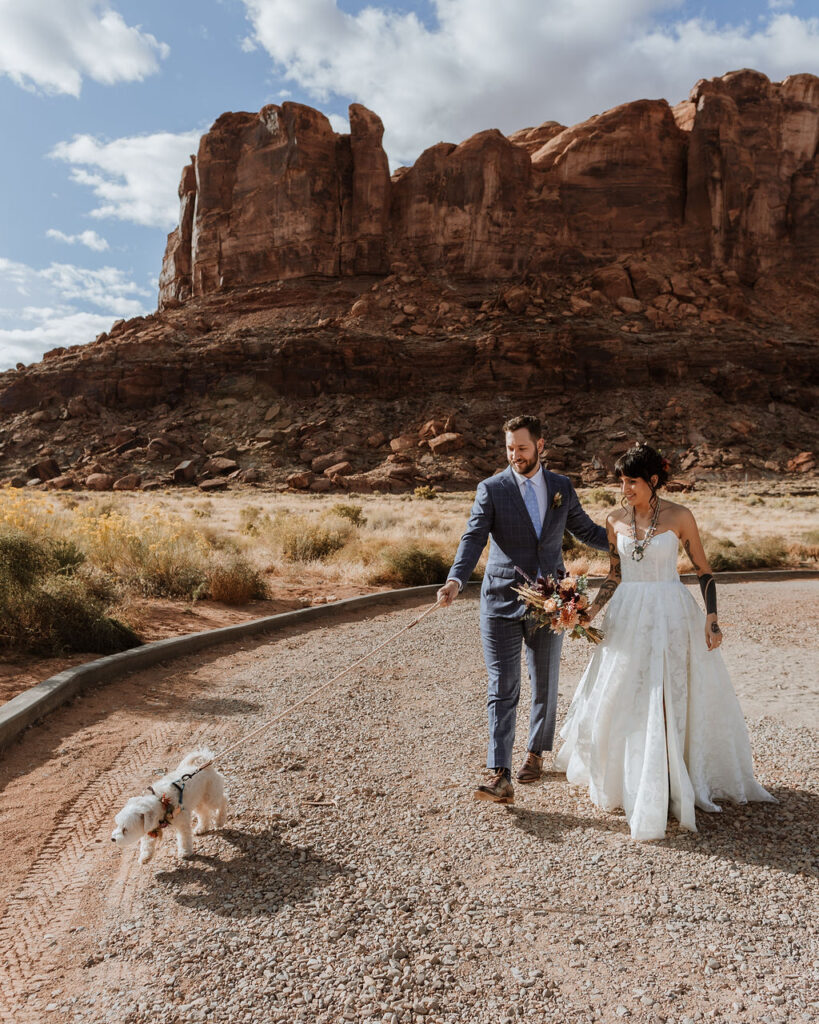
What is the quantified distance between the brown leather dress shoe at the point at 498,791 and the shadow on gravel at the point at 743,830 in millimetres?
76

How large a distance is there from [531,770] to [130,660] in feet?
15.2

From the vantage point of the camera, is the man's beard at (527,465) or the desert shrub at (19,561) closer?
the man's beard at (527,465)

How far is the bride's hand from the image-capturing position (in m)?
4.07

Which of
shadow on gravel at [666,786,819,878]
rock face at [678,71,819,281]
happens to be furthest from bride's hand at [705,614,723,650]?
rock face at [678,71,819,281]

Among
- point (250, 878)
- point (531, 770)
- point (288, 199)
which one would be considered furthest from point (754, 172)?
point (250, 878)

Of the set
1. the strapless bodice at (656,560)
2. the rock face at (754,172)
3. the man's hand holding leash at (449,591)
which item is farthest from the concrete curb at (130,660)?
the rock face at (754,172)

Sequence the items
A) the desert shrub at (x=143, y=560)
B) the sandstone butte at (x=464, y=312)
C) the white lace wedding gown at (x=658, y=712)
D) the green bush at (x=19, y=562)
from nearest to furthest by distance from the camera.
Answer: the white lace wedding gown at (x=658, y=712) → the green bush at (x=19, y=562) → the desert shrub at (x=143, y=560) → the sandstone butte at (x=464, y=312)

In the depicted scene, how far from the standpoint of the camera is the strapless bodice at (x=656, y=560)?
4156 millimetres

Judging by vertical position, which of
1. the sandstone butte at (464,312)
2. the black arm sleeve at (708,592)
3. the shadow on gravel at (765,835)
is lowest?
the shadow on gravel at (765,835)

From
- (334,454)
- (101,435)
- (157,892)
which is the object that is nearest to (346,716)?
(157,892)

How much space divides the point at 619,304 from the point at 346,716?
56.9 m

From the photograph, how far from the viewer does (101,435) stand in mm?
53562

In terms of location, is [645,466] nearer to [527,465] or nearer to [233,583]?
[527,465]

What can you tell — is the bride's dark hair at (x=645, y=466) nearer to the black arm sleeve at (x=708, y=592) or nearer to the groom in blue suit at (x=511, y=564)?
the groom in blue suit at (x=511, y=564)
